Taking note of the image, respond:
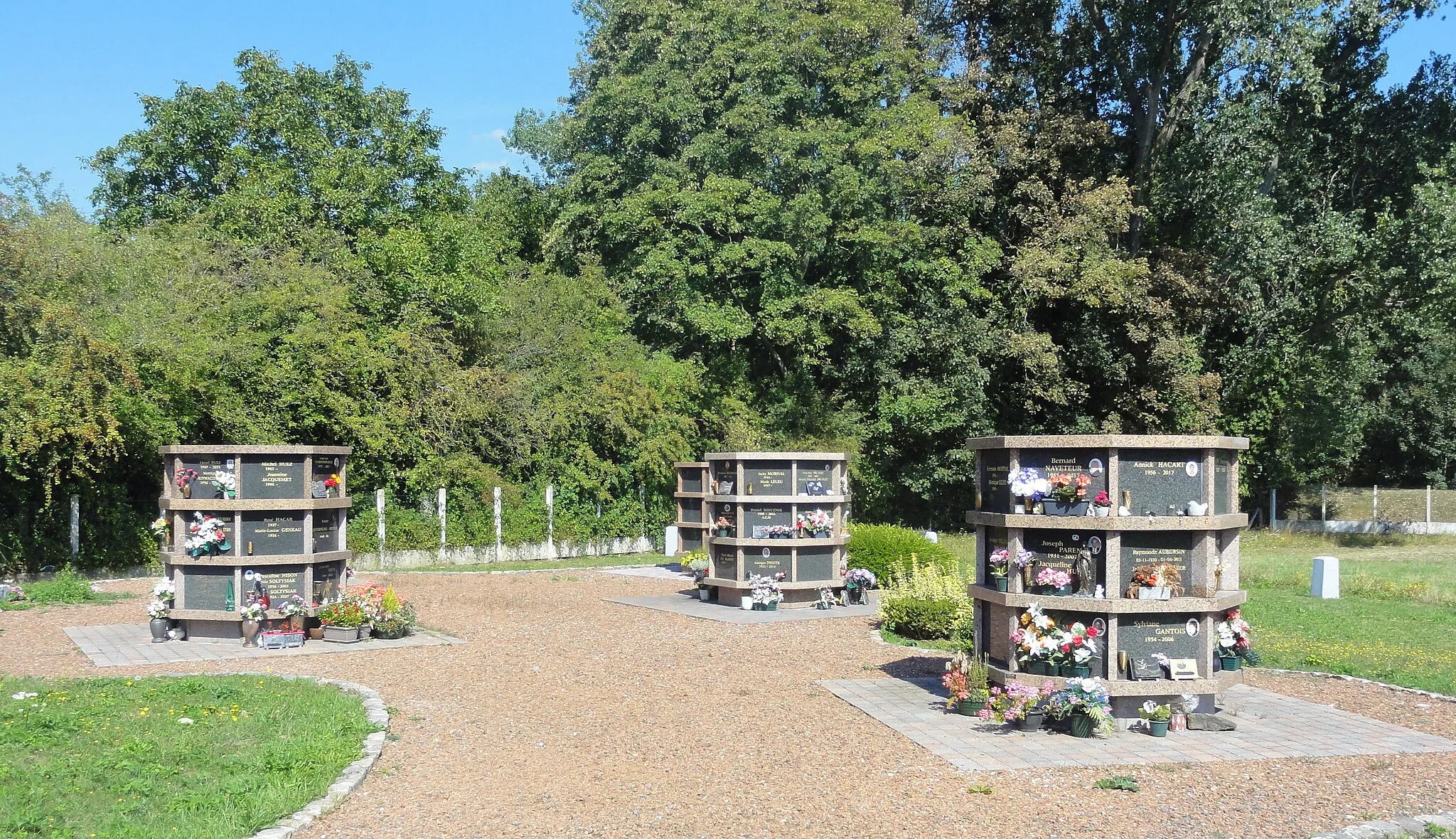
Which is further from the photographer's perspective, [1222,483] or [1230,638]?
[1230,638]

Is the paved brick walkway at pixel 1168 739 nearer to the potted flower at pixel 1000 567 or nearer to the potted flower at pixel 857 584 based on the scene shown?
the potted flower at pixel 1000 567

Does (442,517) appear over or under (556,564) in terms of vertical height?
over

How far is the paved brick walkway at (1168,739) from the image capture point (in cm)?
911

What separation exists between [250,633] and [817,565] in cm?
912

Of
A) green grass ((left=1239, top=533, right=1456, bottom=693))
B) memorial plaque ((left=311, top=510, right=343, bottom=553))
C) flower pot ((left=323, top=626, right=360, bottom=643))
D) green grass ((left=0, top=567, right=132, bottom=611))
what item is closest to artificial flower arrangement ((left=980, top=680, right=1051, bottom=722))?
green grass ((left=1239, top=533, right=1456, bottom=693))

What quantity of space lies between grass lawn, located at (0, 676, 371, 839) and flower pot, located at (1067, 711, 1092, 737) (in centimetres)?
593

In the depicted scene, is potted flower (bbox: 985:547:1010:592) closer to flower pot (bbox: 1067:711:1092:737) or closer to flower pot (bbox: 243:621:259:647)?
flower pot (bbox: 1067:711:1092:737)

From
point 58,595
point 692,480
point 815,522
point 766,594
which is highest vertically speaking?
point 692,480

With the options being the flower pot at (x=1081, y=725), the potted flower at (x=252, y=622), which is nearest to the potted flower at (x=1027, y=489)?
the flower pot at (x=1081, y=725)

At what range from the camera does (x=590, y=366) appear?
32.8 meters

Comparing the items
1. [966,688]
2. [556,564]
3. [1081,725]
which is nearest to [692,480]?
[556,564]

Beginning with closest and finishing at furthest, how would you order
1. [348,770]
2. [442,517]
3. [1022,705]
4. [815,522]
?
[348,770] < [1022,705] < [815,522] < [442,517]

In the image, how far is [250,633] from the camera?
14984 mm

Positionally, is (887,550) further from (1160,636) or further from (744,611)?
(1160,636)
